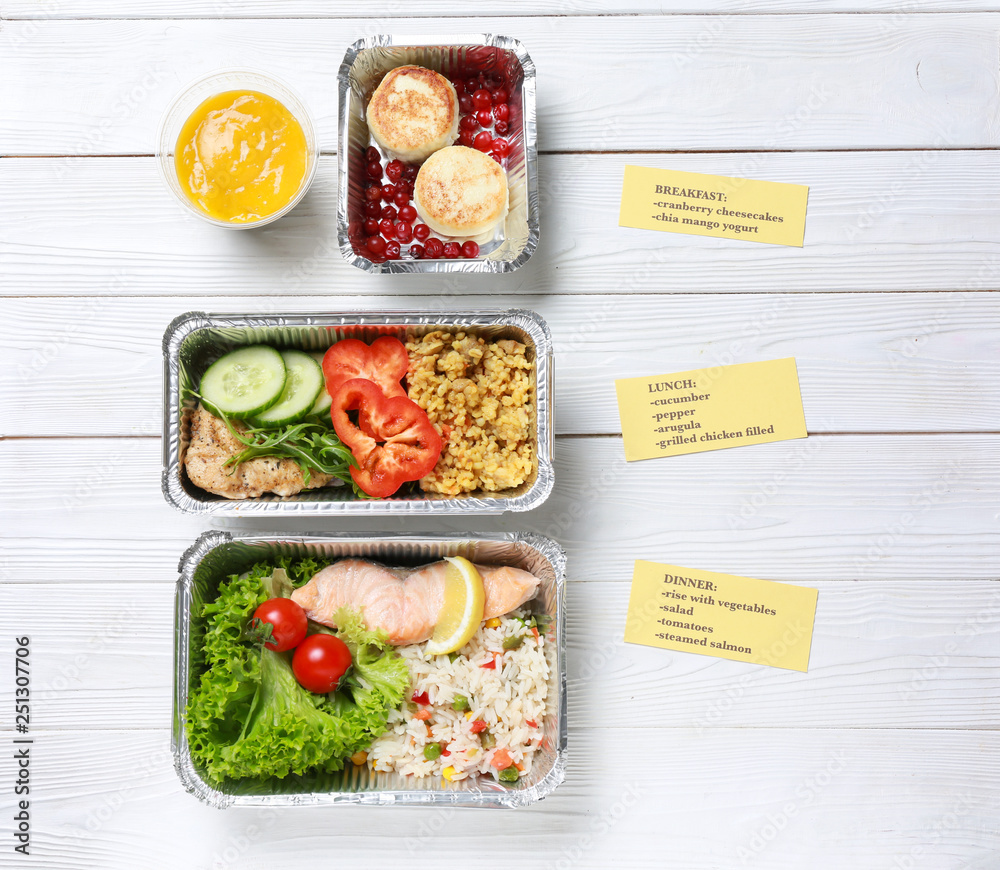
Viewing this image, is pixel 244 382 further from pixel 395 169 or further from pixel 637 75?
pixel 637 75

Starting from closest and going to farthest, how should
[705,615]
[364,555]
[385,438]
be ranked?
[385,438], [364,555], [705,615]

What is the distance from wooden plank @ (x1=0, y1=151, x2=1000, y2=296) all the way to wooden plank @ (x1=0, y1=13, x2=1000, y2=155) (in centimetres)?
7

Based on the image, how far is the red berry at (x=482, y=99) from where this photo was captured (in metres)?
2.07

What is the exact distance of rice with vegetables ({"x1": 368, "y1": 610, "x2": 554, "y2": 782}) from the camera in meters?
1.86

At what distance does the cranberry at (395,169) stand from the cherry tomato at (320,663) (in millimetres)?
1310

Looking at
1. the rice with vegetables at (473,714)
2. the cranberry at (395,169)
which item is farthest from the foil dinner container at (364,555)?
the cranberry at (395,169)

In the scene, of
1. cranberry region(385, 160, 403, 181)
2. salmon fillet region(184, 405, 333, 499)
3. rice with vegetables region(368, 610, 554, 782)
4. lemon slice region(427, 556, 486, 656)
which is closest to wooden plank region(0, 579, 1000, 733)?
rice with vegetables region(368, 610, 554, 782)

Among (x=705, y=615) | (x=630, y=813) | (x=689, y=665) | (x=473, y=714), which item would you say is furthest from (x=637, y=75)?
(x=630, y=813)

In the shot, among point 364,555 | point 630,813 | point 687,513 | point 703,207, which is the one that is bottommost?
point 630,813

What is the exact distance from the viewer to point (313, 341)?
196 cm

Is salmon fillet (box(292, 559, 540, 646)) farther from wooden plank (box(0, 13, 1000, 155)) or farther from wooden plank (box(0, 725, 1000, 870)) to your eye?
wooden plank (box(0, 13, 1000, 155))

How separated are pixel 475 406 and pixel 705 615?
946 mm

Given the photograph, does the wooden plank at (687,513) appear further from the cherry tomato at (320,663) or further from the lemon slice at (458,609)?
the cherry tomato at (320,663)

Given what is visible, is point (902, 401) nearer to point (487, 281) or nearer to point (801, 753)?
point (801, 753)
